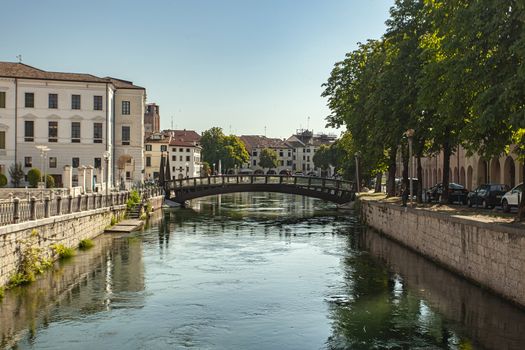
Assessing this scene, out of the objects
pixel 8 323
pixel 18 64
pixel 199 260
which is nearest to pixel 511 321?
pixel 8 323

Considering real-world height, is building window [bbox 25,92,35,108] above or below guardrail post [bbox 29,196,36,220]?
above

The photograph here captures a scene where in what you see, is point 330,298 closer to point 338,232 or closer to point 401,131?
point 401,131

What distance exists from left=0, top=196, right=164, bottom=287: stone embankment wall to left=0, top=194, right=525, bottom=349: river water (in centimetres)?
89

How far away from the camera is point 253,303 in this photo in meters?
18.2

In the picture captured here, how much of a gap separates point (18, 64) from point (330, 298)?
5627 cm

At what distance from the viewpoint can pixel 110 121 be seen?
212ft

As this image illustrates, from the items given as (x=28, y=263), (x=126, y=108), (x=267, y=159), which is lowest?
(x=28, y=263)

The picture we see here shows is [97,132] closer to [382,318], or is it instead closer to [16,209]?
[16,209]

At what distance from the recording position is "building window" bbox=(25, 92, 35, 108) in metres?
60.9

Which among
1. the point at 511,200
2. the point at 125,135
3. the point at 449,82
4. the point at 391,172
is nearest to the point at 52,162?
the point at 125,135

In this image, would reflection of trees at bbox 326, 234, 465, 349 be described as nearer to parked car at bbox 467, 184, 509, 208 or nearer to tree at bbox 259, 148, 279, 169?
parked car at bbox 467, 184, 509, 208

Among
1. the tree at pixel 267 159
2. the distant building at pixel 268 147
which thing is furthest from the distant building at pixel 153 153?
the distant building at pixel 268 147

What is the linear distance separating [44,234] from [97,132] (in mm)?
42851

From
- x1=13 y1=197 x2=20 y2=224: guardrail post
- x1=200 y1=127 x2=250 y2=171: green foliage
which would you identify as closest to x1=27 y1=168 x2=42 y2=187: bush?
x1=13 y1=197 x2=20 y2=224: guardrail post
